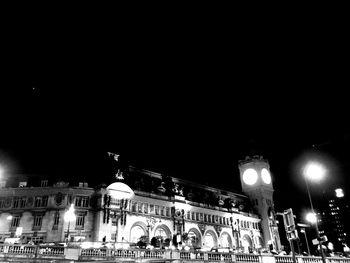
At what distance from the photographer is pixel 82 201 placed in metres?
49.7

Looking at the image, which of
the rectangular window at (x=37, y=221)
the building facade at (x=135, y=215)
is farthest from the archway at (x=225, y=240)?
the rectangular window at (x=37, y=221)

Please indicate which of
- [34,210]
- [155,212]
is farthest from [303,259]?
[34,210]

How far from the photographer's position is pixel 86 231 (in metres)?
48.0

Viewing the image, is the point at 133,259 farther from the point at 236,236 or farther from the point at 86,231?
the point at 236,236

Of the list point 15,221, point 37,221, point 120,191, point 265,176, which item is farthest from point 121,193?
point 265,176

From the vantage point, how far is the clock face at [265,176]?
290 ft

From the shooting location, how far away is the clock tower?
82.5 m

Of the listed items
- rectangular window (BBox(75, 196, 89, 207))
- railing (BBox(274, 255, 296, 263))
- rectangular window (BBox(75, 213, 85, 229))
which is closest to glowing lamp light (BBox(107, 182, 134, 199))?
rectangular window (BBox(75, 196, 89, 207))

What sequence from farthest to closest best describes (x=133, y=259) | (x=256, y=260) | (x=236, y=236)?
(x=236, y=236), (x=256, y=260), (x=133, y=259)

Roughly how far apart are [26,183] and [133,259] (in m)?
Result: 33.4

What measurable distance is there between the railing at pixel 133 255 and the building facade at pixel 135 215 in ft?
35.1

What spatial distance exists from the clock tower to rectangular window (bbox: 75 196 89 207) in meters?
53.5

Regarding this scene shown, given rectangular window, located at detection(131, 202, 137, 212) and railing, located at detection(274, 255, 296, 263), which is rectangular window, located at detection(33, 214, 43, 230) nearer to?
rectangular window, located at detection(131, 202, 137, 212)

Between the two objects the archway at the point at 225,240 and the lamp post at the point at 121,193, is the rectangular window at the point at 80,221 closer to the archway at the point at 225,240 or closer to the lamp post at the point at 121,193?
the lamp post at the point at 121,193
